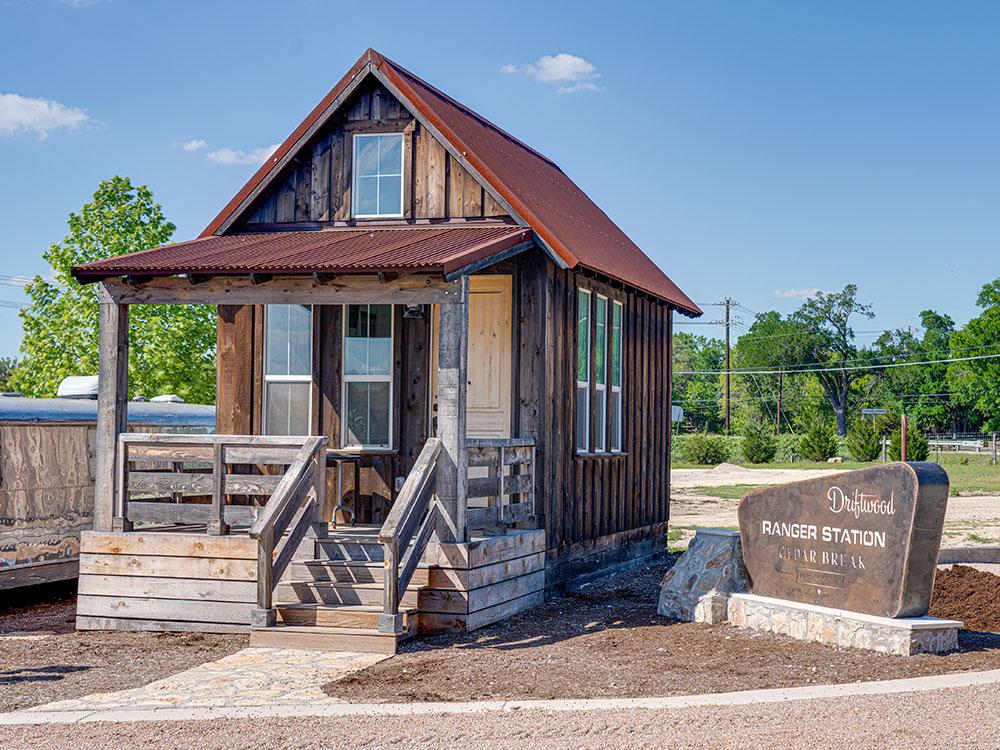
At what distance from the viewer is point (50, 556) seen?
43.9 feet

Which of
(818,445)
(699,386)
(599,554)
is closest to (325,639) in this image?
(599,554)

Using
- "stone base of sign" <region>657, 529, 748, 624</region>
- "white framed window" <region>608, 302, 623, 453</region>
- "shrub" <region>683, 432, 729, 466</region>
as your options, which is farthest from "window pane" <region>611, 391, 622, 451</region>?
"shrub" <region>683, 432, 729, 466</region>

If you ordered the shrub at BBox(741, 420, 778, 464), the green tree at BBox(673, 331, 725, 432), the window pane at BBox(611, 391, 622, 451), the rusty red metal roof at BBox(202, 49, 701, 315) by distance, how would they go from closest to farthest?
the rusty red metal roof at BBox(202, 49, 701, 315)
the window pane at BBox(611, 391, 622, 451)
the shrub at BBox(741, 420, 778, 464)
the green tree at BBox(673, 331, 725, 432)

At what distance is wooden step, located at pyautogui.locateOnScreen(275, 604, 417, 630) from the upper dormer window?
15.8 feet

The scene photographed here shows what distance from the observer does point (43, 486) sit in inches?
524

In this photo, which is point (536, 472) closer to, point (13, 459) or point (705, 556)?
point (705, 556)

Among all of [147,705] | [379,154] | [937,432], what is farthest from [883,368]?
[147,705]

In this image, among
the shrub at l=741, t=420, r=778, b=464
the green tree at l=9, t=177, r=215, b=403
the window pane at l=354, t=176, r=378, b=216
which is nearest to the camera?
the window pane at l=354, t=176, r=378, b=216

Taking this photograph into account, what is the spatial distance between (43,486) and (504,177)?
6.24 metres

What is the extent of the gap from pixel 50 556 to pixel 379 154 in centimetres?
588

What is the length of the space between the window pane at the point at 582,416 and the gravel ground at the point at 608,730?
259 inches

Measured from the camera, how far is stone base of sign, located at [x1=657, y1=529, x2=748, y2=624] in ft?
35.9

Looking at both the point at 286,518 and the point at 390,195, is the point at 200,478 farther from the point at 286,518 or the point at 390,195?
the point at 390,195

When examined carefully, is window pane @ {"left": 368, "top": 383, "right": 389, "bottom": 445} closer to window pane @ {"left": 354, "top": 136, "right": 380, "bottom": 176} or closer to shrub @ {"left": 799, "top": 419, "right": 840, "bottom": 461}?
window pane @ {"left": 354, "top": 136, "right": 380, "bottom": 176}
